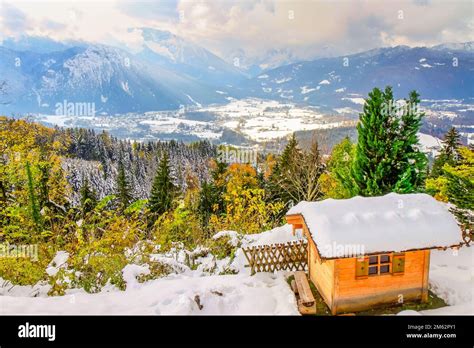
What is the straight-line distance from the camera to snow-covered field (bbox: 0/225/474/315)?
11656mm

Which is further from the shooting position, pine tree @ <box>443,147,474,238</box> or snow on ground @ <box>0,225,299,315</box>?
pine tree @ <box>443,147,474,238</box>

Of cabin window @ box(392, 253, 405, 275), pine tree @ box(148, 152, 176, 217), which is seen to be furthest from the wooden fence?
pine tree @ box(148, 152, 176, 217)

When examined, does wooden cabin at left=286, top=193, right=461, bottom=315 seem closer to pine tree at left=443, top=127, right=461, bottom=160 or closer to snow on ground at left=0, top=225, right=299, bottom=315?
snow on ground at left=0, top=225, right=299, bottom=315

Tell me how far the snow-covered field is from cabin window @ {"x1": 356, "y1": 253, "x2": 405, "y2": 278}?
1578 mm

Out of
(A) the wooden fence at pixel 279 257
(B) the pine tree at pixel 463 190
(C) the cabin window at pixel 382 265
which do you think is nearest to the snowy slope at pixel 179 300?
(A) the wooden fence at pixel 279 257

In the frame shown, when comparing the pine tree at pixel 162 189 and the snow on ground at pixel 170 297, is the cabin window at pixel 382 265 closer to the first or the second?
the snow on ground at pixel 170 297

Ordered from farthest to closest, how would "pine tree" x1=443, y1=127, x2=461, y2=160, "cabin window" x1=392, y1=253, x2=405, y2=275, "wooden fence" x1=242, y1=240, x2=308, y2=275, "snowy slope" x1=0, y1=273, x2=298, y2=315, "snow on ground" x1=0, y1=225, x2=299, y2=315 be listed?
"pine tree" x1=443, y1=127, x2=461, y2=160, "wooden fence" x1=242, y1=240, x2=308, y2=275, "cabin window" x1=392, y1=253, x2=405, y2=275, "snow on ground" x1=0, y1=225, x2=299, y2=315, "snowy slope" x1=0, y1=273, x2=298, y2=315

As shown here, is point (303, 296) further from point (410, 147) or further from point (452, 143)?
point (452, 143)

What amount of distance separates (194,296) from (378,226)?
722 centimetres

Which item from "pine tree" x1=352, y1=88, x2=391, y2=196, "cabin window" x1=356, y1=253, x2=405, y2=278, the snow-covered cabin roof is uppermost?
"pine tree" x1=352, y1=88, x2=391, y2=196
